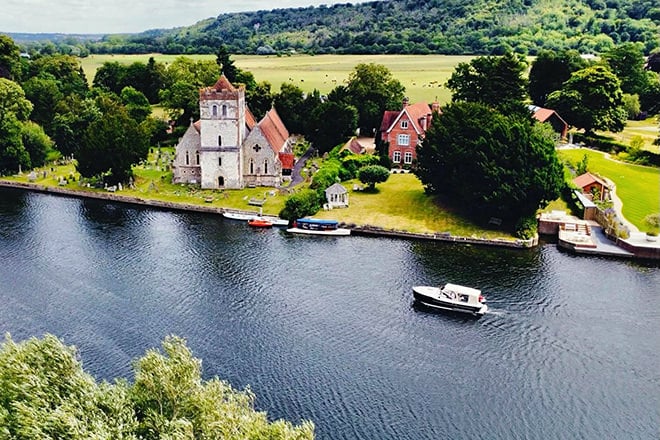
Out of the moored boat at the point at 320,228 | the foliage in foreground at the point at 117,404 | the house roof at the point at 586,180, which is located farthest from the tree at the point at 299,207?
the foliage in foreground at the point at 117,404

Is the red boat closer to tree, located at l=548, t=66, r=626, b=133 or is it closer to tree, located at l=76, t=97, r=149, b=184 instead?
tree, located at l=76, t=97, r=149, b=184

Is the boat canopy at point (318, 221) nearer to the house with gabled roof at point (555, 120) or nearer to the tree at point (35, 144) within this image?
the tree at point (35, 144)

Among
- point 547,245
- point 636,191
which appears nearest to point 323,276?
point 547,245

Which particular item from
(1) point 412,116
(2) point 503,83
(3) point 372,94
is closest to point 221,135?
(1) point 412,116

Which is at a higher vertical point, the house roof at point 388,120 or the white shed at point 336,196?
the house roof at point 388,120

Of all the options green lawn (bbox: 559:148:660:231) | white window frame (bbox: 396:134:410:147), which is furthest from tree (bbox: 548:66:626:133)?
white window frame (bbox: 396:134:410:147)

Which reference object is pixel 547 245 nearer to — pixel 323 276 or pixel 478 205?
pixel 478 205

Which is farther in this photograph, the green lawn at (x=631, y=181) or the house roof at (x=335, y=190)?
the house roof at (x=335, y=190)
